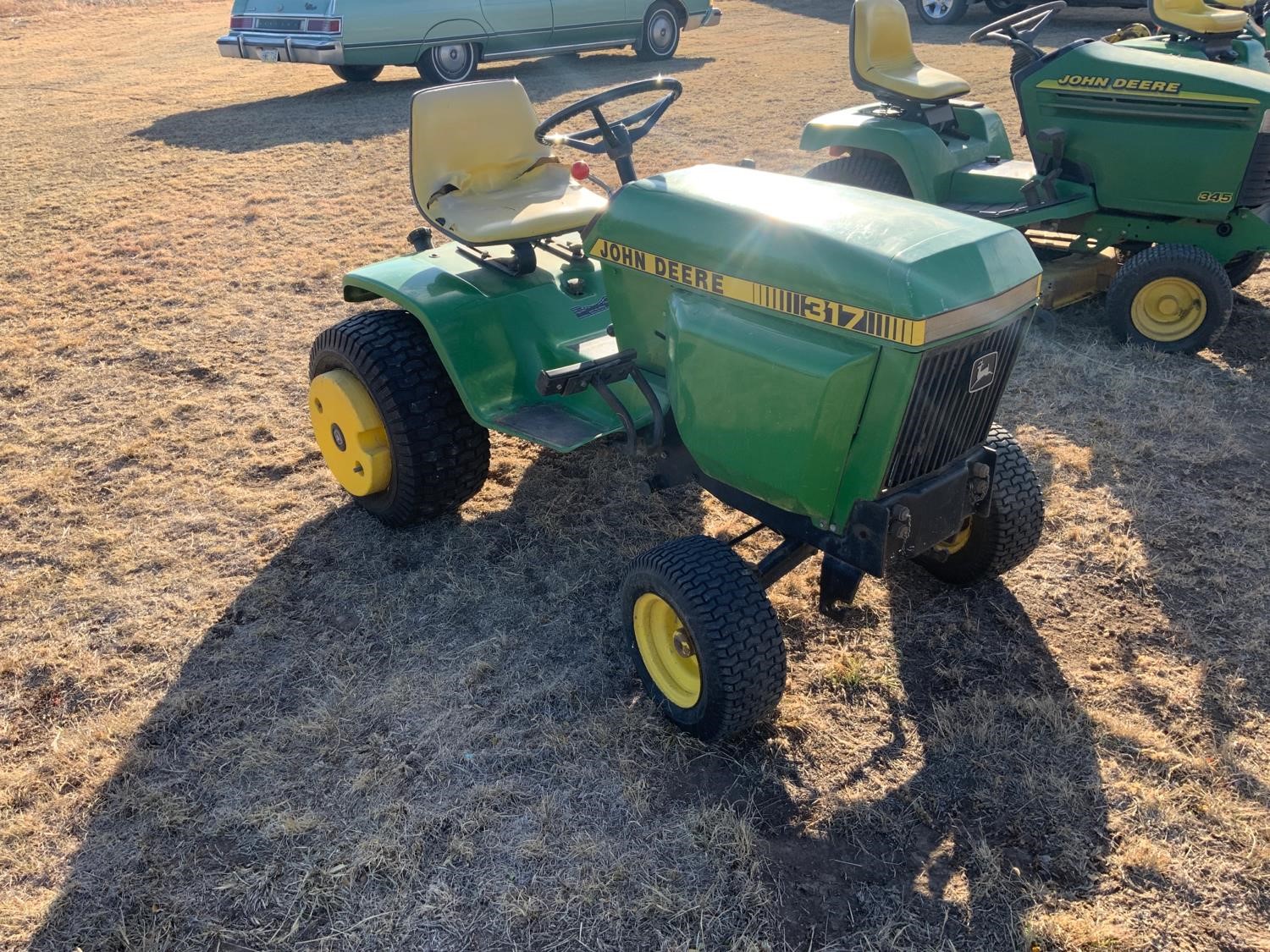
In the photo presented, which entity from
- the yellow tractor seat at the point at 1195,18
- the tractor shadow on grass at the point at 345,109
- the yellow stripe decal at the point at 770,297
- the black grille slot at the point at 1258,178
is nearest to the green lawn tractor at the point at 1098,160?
the black grille slot at the point at 1258,178

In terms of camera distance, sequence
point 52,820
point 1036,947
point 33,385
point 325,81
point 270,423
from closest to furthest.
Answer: point 1036,947 → point 52,820 → point 270,423 → point 33,385 → point 325,81

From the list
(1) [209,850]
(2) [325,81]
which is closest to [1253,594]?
(1) [209,850]

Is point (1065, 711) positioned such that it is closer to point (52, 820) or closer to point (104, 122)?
point (52, 820)

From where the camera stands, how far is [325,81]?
1089 cm

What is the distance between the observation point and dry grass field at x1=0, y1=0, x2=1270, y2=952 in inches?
83.0

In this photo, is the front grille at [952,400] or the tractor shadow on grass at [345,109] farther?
the tractor shadow on grass at [345,109]

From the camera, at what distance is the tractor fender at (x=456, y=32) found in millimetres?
9422

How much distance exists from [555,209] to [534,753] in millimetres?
1848

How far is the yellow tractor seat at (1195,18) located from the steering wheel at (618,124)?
3.52 m

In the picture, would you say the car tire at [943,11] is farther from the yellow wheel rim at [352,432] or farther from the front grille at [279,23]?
the yellow wheel rim at [352,432]

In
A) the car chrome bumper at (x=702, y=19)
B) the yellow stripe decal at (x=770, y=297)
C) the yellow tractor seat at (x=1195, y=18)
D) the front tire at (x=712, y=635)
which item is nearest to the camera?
the yellow stripe decal at (x=770, y=297)

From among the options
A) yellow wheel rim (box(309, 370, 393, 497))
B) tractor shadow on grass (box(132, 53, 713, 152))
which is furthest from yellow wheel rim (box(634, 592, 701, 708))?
tractor shadow on grass (box(132, 53, 713, 152))

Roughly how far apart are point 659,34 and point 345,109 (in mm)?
3956

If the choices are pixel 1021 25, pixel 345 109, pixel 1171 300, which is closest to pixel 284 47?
pixel 345 109
